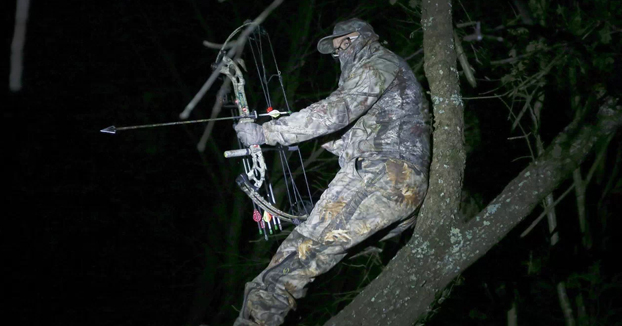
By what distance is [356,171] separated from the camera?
146 inches

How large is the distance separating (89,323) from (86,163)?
9.74 ft

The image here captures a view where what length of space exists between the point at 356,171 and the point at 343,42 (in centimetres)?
93

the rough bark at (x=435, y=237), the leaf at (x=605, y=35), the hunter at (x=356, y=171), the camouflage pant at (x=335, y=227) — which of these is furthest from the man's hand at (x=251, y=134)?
the leaf at (x=605, y=35)

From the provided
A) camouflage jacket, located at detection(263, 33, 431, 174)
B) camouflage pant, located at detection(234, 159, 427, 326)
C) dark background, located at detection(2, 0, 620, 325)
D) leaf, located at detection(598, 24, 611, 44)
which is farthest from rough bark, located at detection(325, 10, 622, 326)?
dark background, located at detection(2, 0, 620, 325)

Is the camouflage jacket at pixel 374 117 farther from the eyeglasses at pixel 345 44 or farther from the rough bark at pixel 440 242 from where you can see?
the rough bark at pixel 440 242

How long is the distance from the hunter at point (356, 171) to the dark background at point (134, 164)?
4.66 m

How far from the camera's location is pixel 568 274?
23.7 ft

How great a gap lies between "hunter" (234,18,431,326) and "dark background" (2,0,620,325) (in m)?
4.66

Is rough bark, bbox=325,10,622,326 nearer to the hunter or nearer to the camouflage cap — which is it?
the hunter

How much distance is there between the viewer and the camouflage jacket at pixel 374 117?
12.1 feet

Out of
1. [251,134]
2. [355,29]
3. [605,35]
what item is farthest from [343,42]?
[605,35]

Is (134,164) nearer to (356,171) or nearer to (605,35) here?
(356,171)

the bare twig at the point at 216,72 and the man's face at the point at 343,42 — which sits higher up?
the man's face at the point at 343,42

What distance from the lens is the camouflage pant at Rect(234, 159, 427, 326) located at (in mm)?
3564
